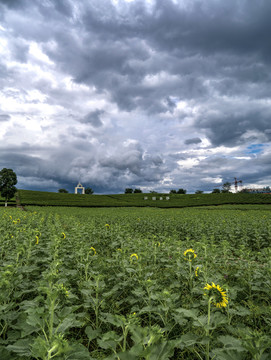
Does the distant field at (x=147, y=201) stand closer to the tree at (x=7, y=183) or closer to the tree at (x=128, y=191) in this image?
the tree at (x=7, y=183)

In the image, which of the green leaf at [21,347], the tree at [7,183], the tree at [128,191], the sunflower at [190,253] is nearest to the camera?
the green leaf at [21,347]

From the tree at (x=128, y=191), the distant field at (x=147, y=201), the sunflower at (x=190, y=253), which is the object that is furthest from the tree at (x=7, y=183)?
the tree at (x=128, y=191)

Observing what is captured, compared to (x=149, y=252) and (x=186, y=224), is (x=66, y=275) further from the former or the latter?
(x=186, y=224)

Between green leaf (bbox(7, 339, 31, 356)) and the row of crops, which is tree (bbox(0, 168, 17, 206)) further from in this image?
green leaf (bbox(7, 339, 31, 356))

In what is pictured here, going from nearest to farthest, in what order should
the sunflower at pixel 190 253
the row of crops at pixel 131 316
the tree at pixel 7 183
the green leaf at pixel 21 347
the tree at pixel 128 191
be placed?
1. the row of crops at pixel 131 316
2. the green leaf at pixel 21 347
3. the sunflower at pixel 190 253
4. the tree at pixel 7 183
5. the tree at pixel 128 191

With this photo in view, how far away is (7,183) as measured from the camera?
49.1 meters

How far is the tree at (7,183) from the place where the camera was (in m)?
48.2

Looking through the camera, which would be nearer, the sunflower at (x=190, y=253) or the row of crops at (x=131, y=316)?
the row of crops at (x=131, y=316)

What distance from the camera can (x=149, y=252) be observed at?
19.4 feet

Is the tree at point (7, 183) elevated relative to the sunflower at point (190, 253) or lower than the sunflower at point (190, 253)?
elevated

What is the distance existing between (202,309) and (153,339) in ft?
7.98

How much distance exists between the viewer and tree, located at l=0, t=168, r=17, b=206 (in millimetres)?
48250

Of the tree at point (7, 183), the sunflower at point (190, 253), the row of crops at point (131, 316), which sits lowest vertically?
the row of crops at point (131, 316)

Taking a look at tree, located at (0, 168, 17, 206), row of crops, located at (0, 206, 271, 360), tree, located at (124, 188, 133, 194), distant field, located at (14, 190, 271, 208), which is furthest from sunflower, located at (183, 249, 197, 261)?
tree, located at (124, 188, 133, 194)
